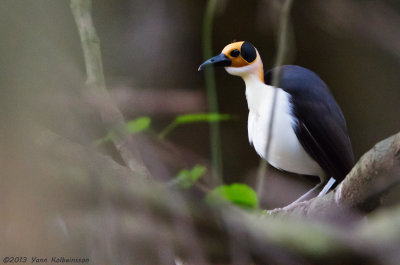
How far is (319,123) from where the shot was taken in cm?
165

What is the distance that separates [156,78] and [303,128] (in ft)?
1.97

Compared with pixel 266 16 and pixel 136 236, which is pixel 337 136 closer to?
pixel 266 16

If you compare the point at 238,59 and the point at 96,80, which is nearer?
the point at 96,80

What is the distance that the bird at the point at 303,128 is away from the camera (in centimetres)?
155

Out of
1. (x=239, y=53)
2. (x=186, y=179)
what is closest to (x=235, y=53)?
(x=239, y=53)

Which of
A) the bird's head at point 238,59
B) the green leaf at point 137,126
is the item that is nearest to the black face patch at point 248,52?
the bird's head at point 238,59

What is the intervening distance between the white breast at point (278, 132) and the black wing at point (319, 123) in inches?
0.9

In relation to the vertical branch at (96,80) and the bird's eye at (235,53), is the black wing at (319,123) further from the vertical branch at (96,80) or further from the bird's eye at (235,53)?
the vertical branch at (96,80)

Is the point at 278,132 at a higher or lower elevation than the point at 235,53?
lower

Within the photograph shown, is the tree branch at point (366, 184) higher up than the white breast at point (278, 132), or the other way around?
the white breast at point (278, 132)

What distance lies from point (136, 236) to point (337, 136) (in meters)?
0.81

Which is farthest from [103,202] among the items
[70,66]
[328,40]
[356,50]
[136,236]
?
[356,50]

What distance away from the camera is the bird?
5.08 feet

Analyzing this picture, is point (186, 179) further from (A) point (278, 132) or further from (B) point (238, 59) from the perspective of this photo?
(A) point (278, 132)
